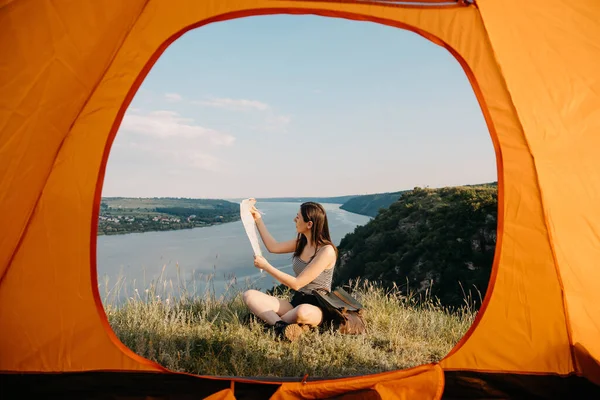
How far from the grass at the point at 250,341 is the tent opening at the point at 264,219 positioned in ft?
0.04

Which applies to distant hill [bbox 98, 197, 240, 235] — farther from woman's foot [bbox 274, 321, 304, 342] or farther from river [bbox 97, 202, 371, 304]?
woman's foot [bbox 274, 321, 304, 342]

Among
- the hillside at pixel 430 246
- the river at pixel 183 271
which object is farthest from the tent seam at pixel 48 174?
the hillside at pixel 430 246

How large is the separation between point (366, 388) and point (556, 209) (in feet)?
4.30

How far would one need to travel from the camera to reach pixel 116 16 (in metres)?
2.26

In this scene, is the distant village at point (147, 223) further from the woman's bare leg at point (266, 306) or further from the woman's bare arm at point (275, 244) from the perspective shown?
the woman's bare leg at point (266, 306)

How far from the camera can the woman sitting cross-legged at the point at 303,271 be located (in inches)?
138

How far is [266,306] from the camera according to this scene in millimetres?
3693

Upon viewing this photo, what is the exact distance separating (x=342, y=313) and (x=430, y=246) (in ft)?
45.8

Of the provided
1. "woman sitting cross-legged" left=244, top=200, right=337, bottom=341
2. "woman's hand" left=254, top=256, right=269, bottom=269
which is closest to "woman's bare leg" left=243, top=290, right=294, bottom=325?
"woman sitting cross-legged" left=244, top=200, right=337, bottom=341

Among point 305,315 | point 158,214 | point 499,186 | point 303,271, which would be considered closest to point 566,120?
point 499,186

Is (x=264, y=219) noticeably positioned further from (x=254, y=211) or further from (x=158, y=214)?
(x=158, y=214)

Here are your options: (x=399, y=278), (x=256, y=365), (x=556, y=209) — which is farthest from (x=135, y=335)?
(x=399, y=278)

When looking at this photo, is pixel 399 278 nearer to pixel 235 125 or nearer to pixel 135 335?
pixel 235 125

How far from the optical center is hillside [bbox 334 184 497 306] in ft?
49.6
